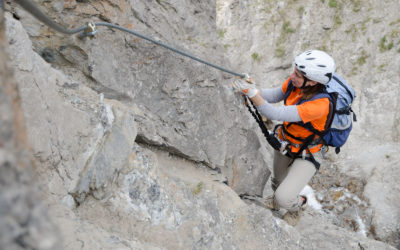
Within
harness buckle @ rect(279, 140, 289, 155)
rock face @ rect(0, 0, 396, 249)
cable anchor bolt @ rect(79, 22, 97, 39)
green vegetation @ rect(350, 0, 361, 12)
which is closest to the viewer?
rock face @ rect(0, 0, 396, 249)

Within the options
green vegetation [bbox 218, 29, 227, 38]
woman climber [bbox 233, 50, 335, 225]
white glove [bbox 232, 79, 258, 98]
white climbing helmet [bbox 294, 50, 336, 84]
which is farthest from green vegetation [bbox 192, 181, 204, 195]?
green vegetation [bbox 218, 29, 227, 38]

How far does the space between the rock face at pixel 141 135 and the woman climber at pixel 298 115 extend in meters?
0.54

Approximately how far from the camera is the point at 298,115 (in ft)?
13.4

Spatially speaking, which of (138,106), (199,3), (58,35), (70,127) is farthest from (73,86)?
(199,3)

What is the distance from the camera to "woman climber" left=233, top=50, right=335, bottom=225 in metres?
4.03

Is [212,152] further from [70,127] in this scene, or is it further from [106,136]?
[70,127]

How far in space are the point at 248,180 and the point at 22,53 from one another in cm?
444

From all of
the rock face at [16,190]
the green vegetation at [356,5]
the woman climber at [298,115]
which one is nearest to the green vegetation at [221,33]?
the green vegetation at [356,5]

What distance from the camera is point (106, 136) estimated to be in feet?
9.43

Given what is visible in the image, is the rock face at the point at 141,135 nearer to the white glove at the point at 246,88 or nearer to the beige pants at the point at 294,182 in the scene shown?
the white glove at the point at 246,88

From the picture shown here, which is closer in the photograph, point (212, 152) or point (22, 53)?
point (22, 53)

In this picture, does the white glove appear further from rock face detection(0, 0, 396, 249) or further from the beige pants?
the beige pants

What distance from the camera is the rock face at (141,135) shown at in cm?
234

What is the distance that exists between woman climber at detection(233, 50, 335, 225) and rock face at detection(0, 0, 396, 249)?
0.54 m
